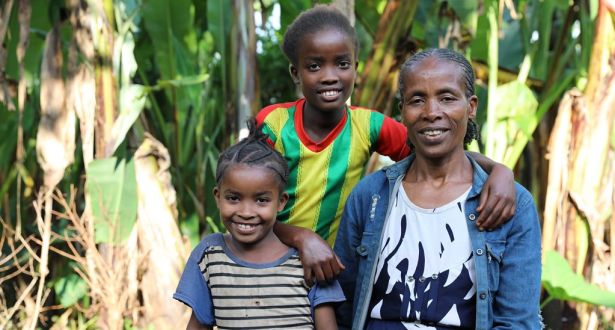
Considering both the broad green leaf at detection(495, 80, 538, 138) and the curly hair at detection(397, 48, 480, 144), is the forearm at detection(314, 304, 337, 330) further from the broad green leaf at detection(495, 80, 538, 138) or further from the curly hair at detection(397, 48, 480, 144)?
the broad green leaf at detection(495, 80, 538, 138)

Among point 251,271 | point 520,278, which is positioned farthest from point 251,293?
point 520,278

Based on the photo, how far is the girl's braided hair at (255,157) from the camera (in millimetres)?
1798

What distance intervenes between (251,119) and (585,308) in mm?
2487

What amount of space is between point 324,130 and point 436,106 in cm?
52

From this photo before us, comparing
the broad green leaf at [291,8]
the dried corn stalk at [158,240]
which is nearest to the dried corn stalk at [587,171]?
the broad green leaf at [291,8]

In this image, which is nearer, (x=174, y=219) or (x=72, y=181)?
(x=174, y=219)

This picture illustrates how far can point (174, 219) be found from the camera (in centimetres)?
380

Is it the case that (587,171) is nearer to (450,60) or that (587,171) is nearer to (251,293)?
(450,60)

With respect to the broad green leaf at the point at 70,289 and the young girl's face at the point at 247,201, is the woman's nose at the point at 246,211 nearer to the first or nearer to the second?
the young girl's face at the point at 247,201

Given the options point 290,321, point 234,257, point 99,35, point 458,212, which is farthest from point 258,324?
point 99,35

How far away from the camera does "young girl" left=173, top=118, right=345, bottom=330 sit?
1.74 m

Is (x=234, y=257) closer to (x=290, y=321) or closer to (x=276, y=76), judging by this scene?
(x=290, y=321)

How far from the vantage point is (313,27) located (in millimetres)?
2068

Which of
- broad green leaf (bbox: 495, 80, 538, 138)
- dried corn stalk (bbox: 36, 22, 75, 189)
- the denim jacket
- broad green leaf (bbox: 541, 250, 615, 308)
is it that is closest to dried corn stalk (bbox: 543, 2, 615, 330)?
broad green leaf (bbox: 495, 80, 538, 138)
